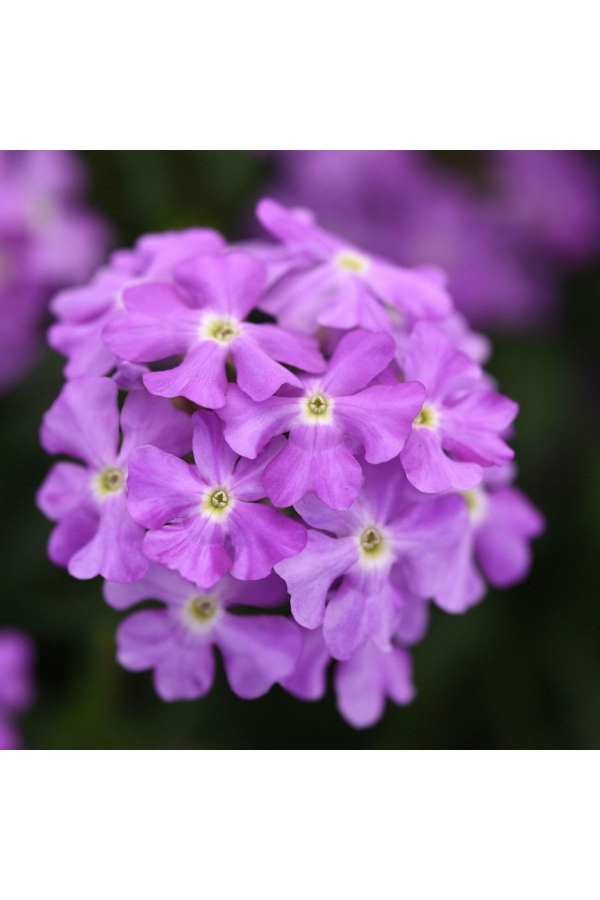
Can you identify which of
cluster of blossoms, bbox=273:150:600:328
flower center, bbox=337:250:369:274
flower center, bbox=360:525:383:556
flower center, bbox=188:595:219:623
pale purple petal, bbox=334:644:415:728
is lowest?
pale purple petal, bbox=334:644:415:728

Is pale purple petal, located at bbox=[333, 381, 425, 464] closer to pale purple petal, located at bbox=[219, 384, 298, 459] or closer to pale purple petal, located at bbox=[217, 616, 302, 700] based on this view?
pale purple petal, located at bbox=[219, 384, 298, 459]

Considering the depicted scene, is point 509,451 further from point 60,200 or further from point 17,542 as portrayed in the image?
point 60,200

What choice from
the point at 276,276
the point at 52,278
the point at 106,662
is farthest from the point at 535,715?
the point at 52,278

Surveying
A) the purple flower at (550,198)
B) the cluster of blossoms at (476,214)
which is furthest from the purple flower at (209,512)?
the purple flower at (550,198)

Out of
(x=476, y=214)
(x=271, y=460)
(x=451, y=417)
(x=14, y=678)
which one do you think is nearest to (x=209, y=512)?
(x=271, y=460)

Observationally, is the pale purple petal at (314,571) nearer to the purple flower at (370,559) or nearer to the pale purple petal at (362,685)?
the purple flower at (370,559)

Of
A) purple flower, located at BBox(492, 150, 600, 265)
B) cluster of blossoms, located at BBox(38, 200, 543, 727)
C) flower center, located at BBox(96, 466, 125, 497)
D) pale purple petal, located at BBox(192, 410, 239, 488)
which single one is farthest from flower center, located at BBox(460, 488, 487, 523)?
purple flower, located at BBox(492, 150, 600, 265)

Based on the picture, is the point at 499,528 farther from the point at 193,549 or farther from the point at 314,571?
the point at 193,549
